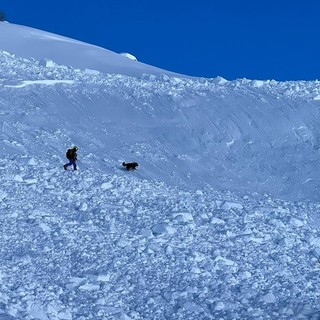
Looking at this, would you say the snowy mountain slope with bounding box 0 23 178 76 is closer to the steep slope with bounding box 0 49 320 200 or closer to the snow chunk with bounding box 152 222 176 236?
the steep slope with bounding box 0 49 320 200

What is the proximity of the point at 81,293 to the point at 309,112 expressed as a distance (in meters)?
15.4

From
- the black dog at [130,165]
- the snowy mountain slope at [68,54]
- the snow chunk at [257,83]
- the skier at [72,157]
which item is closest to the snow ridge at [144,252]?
the skier at [72,157]

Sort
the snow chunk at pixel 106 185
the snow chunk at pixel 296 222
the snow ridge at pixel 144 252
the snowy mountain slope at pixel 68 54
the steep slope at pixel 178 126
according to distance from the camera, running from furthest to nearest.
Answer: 1. the snowy mountain slope at pixel 68 54
2. the steep slope at pixel 178 126
3. the snow chunk at pixel 106 185
4. the snow chunk at pixel 296 222
5. the snow ridge at pixel 144 252

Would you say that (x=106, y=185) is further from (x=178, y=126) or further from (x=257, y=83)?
(x=257, y=83)

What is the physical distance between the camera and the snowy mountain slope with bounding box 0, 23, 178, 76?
1301 inches

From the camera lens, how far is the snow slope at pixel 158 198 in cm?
1056

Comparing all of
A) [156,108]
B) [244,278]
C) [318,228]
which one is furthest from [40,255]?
[156,108]

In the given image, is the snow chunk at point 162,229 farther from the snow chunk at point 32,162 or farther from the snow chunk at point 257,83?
the snow chunk at point 257,83

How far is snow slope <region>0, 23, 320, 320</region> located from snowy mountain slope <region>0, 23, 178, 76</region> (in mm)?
4679

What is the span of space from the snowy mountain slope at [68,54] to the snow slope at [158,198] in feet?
15.4

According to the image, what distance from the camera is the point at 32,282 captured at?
10.5m

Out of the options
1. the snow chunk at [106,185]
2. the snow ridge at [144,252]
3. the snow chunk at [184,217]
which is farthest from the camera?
the snow chunk at [106,185]

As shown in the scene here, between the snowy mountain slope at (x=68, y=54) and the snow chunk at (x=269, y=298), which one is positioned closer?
the snow chunk at (x=269, y=298)

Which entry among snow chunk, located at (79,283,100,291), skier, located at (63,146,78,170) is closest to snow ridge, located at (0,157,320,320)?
snow chunk, located at (79,283,100,291)
